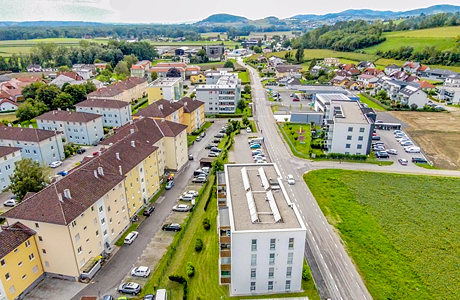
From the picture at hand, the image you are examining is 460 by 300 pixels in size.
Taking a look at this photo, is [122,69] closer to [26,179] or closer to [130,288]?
[26,179]

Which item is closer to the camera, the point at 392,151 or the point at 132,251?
the point at 132,251

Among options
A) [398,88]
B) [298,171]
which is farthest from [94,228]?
[398,88]

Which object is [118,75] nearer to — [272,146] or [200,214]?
[272,146]

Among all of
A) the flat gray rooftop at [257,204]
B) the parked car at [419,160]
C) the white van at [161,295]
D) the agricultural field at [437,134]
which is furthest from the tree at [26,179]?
the agricultural field at [437,134]

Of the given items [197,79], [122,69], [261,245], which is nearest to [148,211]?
[261,245]

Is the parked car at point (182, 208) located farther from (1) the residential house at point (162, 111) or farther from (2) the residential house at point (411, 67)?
(2) the residential house at point (411, 67)

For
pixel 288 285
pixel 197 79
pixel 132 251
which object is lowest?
pixel 132 251

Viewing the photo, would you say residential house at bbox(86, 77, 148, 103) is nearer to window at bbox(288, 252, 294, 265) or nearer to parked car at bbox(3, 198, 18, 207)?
parked car at bbox(3, 198, 18, 207)

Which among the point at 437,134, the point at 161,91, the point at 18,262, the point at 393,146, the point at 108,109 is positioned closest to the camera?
the point at 18,262
